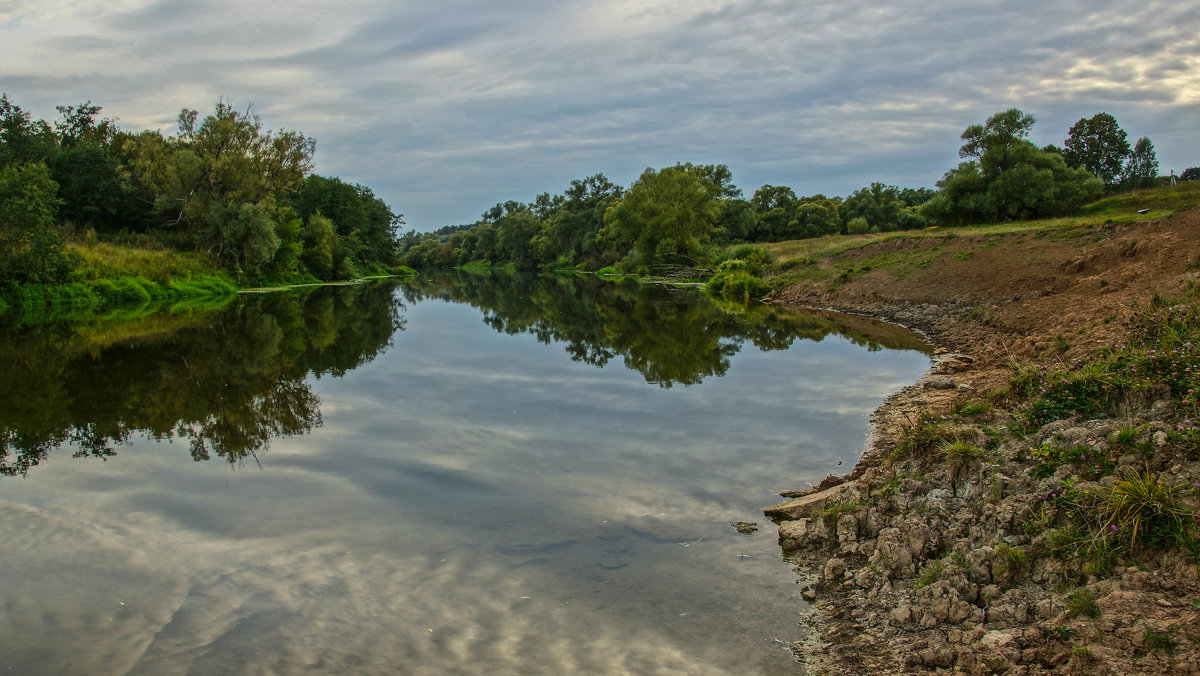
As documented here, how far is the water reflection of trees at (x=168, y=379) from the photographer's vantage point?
37.8ft

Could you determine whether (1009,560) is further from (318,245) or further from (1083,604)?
(318,245)

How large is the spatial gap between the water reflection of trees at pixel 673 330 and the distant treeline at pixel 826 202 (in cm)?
2557

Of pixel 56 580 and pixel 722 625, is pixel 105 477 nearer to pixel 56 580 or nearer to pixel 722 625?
pixel 56 580

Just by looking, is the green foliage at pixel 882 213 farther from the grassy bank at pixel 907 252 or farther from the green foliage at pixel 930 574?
the green foliage at pixel 930 574

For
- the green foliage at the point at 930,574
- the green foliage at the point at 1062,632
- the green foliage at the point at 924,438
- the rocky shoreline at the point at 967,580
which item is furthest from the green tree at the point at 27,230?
the green foliage at the point at 1062,632

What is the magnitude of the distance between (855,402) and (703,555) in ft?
26.5

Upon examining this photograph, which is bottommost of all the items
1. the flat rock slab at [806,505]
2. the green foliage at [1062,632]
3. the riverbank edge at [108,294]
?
the flat rock slab at [806,505]

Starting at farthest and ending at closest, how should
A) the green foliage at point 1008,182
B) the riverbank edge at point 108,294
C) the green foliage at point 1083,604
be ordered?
the green foliage at point 1008,182, the riverbank edge at point 108,294, the green foliage at point 1083,604

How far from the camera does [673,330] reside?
2714cm

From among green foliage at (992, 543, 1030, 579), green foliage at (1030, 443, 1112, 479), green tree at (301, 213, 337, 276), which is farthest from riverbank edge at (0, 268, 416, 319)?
green foliage at (1030, 443, 1112, 479)

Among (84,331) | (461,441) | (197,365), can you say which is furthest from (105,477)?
(84,331)

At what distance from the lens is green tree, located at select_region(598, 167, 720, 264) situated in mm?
65875

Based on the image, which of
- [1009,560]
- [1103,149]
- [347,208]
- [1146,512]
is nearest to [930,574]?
[1009,560]

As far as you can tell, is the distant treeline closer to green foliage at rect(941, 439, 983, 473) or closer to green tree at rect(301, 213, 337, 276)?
green tree at rect(301, 213, 337, 276)
